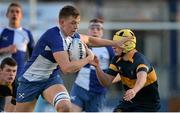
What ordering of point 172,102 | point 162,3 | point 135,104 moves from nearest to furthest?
point 135,104 → point 172,102 → point 162,3

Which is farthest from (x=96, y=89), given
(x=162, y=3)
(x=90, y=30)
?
(x=162, y=3)

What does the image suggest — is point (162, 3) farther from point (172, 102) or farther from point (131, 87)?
point (131, 87)

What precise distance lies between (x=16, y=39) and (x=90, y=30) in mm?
1450

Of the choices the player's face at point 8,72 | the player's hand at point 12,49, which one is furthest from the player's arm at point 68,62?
the player's hand at point 12,49

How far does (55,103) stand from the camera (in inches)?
399

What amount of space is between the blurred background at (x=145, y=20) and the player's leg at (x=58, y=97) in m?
13.6

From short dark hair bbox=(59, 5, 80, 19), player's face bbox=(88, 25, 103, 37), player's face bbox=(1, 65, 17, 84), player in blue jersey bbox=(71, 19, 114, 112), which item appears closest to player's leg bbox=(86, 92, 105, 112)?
player in blue jersey bbox=(71, 19, 114, 112)

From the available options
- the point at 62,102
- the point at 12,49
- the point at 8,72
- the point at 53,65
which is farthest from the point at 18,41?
the point at 62,102

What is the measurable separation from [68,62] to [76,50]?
23 cm

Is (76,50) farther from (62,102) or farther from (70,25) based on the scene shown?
(62,102)

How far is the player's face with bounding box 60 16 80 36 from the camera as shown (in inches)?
392

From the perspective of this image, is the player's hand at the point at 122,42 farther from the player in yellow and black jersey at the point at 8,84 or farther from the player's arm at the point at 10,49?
the player's arm at the point at 10,49

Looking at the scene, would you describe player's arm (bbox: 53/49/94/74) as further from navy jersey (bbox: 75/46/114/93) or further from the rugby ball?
navy jersey (bbox: 75/46/114/93)

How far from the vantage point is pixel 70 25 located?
10.0 metres
